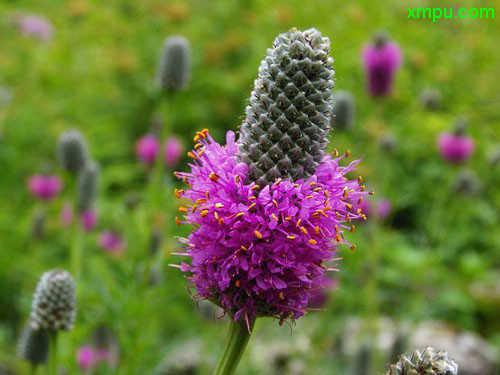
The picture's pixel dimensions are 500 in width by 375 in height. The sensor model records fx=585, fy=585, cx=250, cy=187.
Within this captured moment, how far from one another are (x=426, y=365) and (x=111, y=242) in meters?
4.71

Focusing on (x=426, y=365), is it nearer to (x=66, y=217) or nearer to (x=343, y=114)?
(x=343, y=114)

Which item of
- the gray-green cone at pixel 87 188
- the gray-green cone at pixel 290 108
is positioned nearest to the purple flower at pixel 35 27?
the gray-green cone at pixel 87 188

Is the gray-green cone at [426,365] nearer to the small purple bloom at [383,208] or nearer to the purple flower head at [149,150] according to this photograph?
the small purple bloom at [383,208]

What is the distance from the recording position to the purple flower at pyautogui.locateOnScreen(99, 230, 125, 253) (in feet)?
18.5

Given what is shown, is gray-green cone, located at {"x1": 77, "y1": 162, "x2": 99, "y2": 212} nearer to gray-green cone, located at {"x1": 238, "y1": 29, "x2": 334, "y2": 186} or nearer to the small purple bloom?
gray-green cone, located at {"x1": 238, "y1": 29, "x2": 334, "y2": 186}

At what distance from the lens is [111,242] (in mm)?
5742

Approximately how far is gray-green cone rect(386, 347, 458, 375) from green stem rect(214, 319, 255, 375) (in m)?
0.45

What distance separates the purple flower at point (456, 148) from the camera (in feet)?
16.9

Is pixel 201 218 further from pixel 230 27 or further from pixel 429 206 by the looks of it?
pixel 230 27

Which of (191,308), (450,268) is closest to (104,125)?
(191,308)

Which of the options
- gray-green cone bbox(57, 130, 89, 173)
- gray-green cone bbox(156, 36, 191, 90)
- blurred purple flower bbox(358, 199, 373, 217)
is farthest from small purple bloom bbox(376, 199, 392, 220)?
gray-green cone bbox(57, 130, 89, 173)

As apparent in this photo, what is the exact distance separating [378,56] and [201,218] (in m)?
3.77

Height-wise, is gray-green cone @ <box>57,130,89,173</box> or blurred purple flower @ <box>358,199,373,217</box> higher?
blurred purple flower @ <box>358,199,373,217</box>

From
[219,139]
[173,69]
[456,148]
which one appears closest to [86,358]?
[173,69]
